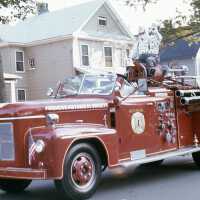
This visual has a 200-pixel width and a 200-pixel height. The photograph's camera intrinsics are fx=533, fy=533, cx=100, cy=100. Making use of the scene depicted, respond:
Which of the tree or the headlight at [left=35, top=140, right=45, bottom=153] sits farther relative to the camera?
the tree

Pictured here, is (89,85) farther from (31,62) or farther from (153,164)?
(31,62)

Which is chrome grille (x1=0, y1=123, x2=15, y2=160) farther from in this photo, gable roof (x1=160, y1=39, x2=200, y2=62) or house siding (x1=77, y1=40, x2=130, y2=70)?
gable roof (x1=160, y1=39, x2=200, y2=62)

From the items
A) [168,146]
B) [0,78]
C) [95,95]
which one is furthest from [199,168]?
[0,78]

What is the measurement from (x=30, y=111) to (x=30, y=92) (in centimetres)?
2899

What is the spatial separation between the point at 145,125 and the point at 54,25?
27937mm

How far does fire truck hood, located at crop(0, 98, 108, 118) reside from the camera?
24.7 feet

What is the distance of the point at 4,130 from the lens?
301 inches

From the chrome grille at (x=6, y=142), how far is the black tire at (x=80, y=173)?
84 cm

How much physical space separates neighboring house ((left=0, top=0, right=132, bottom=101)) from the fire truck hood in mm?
25069

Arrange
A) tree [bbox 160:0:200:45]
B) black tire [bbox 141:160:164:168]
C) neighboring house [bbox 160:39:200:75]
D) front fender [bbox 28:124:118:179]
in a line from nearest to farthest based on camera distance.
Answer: front fender [bbox 28:124:118:179] → black tire [bbox 141:160:164:168] → tree [bbox 160:0:200:45] → neighboring house [bbox 160:39:200:75]

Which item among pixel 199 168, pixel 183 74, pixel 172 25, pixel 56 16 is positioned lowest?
pixel 199 168

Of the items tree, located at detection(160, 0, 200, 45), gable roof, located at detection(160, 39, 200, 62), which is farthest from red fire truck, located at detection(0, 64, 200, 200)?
gable roof, located at detection(160, 39, 200, 62)

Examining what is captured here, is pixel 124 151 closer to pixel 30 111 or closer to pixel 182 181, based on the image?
pixel 182 181

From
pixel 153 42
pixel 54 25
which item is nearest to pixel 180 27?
pixel 153 42
